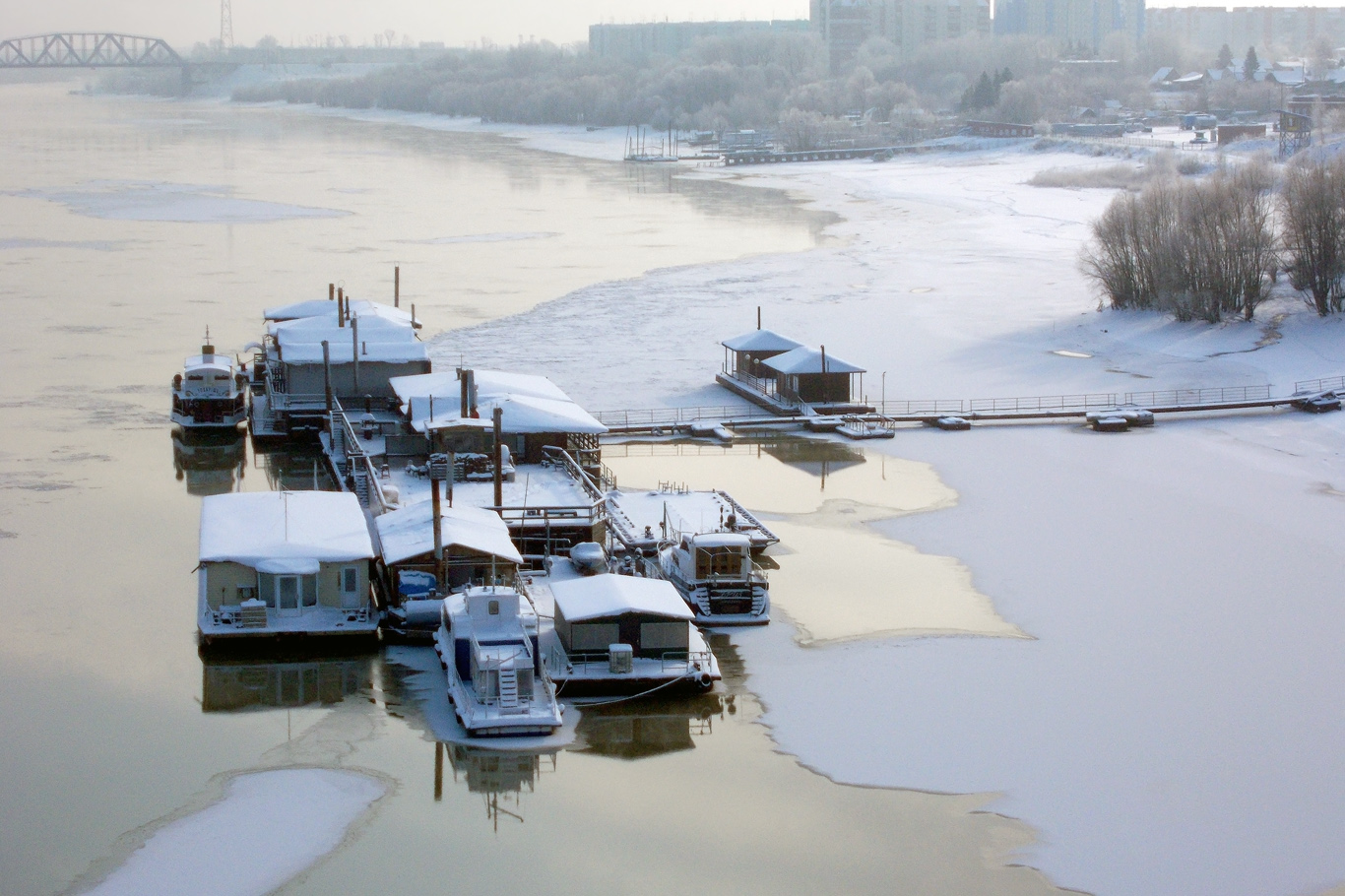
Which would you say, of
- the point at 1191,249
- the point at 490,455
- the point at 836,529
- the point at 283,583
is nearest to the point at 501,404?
the point at 490,455

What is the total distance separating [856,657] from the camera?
55.7 ft

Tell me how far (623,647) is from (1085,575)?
662cm

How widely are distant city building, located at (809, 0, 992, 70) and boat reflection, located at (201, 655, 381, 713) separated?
15968cm

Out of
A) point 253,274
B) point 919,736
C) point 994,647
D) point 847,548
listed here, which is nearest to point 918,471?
point 847,548

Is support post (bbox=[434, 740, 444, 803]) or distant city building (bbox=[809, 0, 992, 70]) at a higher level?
distant city building (bbox=[809, 0, 992, 70])

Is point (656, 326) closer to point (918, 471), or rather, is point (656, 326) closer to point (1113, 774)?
point (918, 471)

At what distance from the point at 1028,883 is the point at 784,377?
18.0m

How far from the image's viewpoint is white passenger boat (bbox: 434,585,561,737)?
48.9 ft

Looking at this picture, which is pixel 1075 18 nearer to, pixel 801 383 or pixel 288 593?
pixel 801 383

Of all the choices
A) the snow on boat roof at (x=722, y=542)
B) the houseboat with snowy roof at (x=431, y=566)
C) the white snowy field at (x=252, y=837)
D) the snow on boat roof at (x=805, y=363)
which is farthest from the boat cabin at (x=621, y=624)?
the snow on boat roof at (x=805, y=363)

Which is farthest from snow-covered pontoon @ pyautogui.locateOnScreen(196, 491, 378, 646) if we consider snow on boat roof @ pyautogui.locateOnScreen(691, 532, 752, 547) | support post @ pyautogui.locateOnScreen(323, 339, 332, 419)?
support post @ pyautogui.locateOnScreen(323, 339, 332, 419)

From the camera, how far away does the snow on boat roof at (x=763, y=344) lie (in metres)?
31.0

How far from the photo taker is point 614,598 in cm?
1647

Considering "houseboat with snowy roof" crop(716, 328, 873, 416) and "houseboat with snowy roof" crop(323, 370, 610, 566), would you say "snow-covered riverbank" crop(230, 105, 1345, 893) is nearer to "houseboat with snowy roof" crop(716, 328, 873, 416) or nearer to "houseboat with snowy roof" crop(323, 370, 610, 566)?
"houseboat with snowy roof" crop(716, 328, 873, 416)
